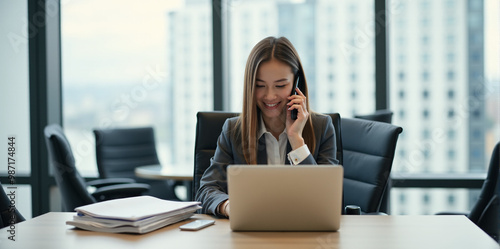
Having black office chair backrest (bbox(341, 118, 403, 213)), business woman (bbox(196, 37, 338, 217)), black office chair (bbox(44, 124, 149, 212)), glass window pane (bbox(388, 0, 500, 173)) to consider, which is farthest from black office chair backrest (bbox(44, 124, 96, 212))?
glass window pane (bbox(388, 0, 500, 173))

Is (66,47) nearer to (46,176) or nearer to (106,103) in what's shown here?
(106,103)

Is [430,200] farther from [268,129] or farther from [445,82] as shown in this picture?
[268,129]

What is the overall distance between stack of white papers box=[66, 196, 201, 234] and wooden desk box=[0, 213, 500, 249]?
0.08ft

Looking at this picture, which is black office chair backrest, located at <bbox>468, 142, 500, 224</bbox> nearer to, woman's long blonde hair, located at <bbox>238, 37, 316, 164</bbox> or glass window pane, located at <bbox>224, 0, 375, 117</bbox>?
woman's long blonde hair, located at <bbox>238, 37, 316, 164</bbox>

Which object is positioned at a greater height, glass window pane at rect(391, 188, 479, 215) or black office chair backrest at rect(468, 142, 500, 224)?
black office chair backrest at rect(468, 142, 500, 224)

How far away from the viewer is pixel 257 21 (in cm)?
386

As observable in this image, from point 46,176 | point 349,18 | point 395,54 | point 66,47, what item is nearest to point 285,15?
point 349,18

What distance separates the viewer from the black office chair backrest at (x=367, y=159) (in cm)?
194

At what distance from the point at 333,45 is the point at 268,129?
74.7 inches

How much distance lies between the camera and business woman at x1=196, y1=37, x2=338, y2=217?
187 centimetres

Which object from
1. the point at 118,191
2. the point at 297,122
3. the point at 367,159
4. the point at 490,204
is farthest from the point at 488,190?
the point at 118,191

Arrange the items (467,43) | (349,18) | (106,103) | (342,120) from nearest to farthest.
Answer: (342,120)
(467,43)
(349,18)
(106,103)

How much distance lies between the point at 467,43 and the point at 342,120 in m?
1.78

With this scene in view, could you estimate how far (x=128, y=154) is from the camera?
3.75 m
